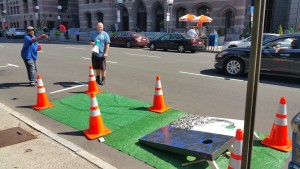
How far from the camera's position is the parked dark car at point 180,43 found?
17922mm

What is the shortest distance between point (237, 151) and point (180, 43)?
52.8 ft

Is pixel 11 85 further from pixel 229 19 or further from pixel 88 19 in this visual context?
pixel 88 19

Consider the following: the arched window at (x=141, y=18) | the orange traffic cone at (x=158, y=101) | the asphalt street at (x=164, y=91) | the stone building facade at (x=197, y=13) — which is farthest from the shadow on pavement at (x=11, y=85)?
the arched window at (x=141, y=18)

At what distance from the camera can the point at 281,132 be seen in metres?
3.89

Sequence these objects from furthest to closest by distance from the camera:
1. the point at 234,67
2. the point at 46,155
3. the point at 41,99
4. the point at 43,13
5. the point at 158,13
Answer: the point at 43,13
the point at 158,13
the point at 234,67
the point at 41,99
the point at 46,155

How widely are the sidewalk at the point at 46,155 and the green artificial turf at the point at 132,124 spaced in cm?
52

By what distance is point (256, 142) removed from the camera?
4090 millimetres

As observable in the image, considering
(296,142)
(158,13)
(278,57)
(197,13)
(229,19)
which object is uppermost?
(158,13)

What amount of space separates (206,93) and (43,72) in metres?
7.11

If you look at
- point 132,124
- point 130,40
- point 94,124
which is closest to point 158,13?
point 130,40

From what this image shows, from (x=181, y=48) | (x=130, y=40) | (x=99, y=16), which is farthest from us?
(x=99, y=16)

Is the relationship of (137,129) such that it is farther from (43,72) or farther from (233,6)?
(233,6)

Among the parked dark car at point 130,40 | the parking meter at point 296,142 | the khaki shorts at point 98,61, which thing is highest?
the parked dark car at point 130,40

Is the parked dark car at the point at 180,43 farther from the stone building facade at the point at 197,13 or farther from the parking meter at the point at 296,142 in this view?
the parking meter at the point at 296,142
